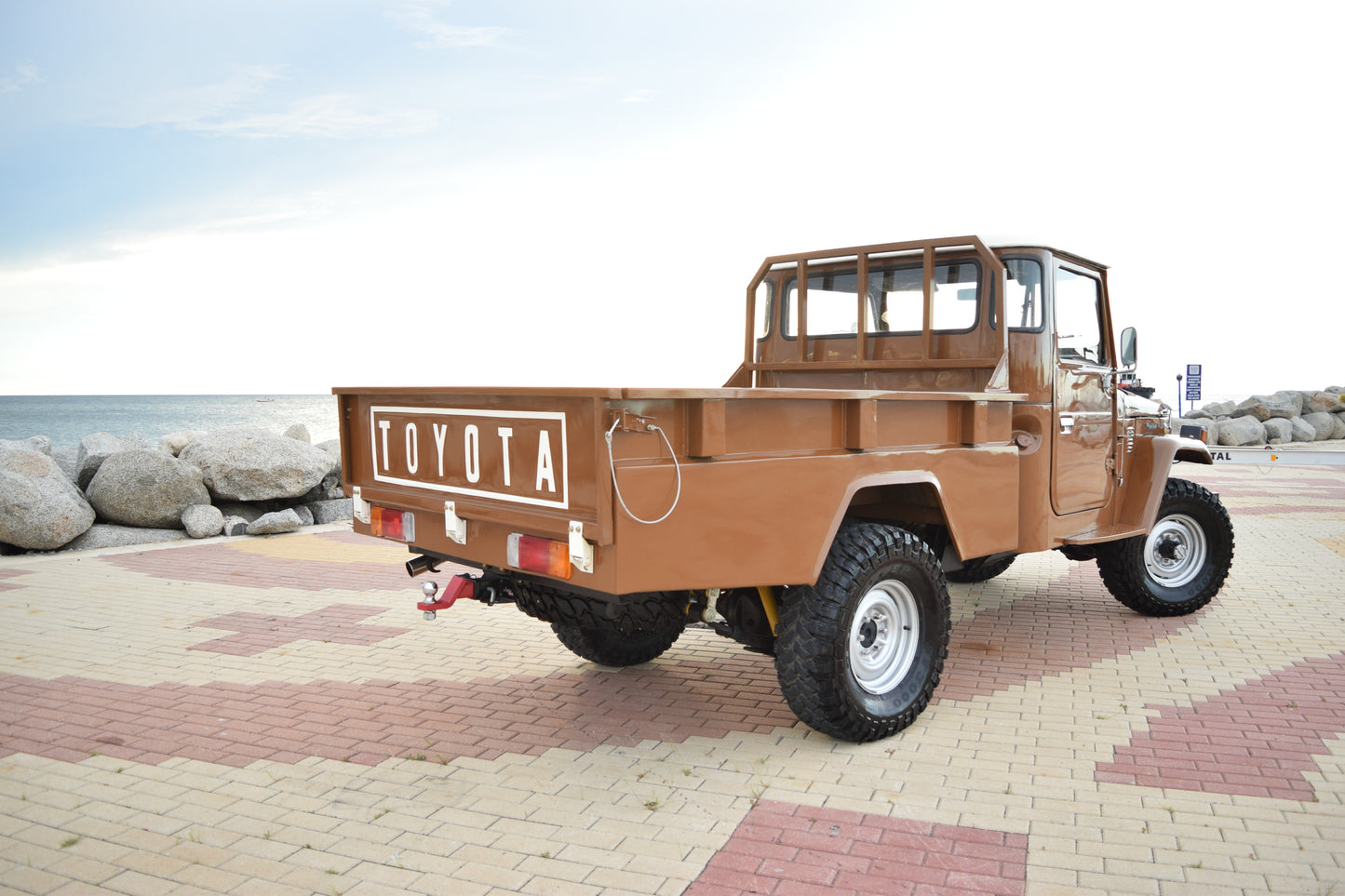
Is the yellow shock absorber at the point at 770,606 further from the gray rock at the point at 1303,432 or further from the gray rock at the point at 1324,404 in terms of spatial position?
the gray rock at the point at 1324,404

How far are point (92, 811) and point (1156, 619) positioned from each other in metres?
6.52

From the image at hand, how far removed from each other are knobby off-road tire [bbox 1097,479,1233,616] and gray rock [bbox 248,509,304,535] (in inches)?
350

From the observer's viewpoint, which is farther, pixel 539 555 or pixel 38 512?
pixel 38 512

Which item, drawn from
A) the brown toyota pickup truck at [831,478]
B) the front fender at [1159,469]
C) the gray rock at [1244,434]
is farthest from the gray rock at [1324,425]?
the front fender at [1159,469]

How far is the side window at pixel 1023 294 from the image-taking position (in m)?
5.58

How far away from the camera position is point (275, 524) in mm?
11109

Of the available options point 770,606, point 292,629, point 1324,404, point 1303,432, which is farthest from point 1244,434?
point 292,629

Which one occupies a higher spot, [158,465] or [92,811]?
[158,465]

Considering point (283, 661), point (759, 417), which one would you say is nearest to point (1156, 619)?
point (759, 417)

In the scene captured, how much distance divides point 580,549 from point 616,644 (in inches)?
87.0

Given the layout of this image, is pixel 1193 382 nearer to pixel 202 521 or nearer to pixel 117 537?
pixel 202 521

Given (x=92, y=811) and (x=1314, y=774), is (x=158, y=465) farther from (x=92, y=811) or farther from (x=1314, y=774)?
(x=1314, y=774)

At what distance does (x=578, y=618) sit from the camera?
429 centimetres

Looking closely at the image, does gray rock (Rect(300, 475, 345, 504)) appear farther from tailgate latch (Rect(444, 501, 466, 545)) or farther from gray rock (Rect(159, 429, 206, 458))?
tailgate latch (Rect(444, 501, 466, 545))
